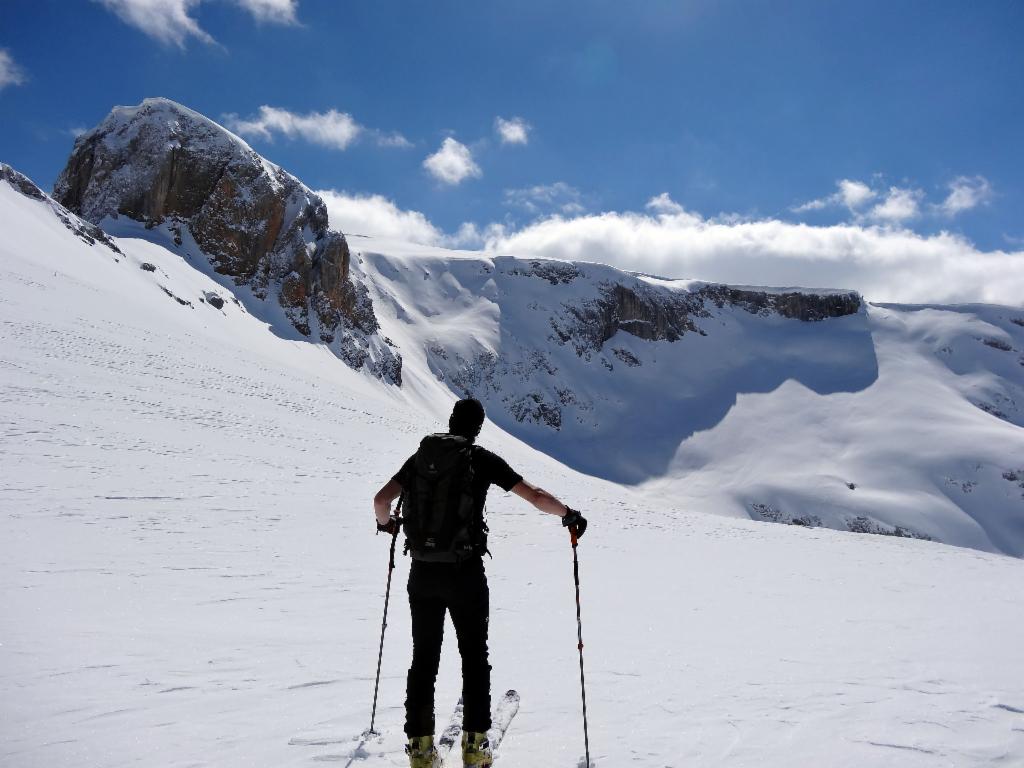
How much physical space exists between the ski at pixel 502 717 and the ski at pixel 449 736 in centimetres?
21

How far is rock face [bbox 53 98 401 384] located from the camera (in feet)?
251

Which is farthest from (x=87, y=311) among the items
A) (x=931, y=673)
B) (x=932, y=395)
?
(x=932, y=395)

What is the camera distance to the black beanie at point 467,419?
4.11m

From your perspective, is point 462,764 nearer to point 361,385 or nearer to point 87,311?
point 87,311

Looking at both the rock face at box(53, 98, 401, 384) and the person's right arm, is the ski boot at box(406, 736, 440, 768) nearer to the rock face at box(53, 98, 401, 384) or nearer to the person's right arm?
the person's right arm

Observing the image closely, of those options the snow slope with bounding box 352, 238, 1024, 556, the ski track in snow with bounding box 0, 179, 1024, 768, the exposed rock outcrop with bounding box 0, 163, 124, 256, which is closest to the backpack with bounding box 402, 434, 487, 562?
the ski track in snow with bounding box 0, 179, 1024, 768

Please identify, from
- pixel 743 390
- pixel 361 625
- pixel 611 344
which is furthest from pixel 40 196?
pixel 743 390

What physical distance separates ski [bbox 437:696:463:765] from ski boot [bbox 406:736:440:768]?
9 cm

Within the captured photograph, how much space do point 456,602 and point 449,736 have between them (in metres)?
0.98

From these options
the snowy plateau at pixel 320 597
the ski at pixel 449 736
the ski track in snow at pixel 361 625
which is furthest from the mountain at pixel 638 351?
the ski at pixel 449 736

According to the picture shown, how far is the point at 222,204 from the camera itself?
78.4 meters

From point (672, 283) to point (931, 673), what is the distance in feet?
491

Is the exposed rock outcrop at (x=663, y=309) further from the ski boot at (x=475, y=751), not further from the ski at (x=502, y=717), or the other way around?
the ski boot at (x=475, y=751)

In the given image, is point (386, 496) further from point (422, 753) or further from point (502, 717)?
point (502, 717)
